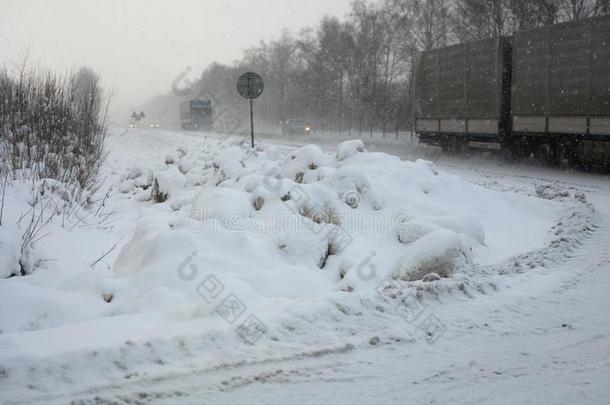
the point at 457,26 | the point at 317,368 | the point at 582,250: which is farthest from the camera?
the point at 457,26

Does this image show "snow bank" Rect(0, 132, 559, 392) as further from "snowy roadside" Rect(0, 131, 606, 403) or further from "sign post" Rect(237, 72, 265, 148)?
"sign post" Rect(237, 72, 265, 148)

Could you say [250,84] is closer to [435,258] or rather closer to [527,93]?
[527,93]

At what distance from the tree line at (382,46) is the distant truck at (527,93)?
1363 centimetres

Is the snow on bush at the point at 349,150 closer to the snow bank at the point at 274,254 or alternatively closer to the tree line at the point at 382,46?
the snow bank at the point at 274,254

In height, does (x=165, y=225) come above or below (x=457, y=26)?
below

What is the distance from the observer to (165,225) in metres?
5.89

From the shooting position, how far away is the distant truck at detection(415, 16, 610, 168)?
12.0m

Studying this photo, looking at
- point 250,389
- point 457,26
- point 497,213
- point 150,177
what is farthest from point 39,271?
point 457,26

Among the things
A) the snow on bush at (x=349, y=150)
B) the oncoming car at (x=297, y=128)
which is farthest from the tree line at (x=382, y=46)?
the snow on bush at (x=349, y=150)

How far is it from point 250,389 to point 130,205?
7847 millimetres

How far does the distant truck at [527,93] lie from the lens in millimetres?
11953

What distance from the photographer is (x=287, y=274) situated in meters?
4.60

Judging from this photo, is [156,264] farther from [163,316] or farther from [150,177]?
[150,177]

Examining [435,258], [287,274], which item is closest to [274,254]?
[287,274]
